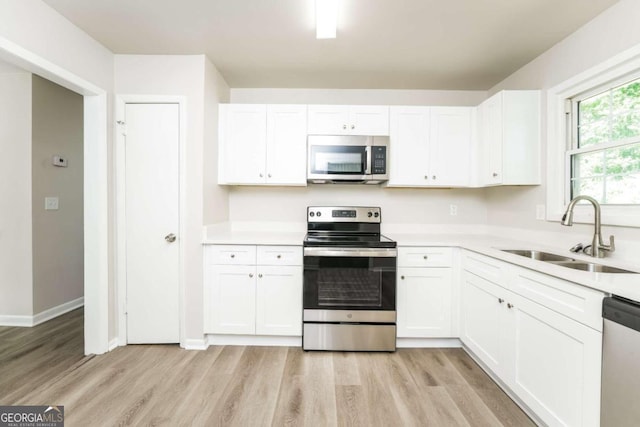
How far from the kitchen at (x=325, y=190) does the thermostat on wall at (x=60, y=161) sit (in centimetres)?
134

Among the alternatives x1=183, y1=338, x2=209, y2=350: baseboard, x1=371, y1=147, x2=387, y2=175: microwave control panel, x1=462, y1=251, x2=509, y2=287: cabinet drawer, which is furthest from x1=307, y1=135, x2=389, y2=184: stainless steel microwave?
x1=183, y1=338, x2=209, y2=350: baseboard

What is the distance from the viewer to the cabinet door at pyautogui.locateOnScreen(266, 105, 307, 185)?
2.73 meters

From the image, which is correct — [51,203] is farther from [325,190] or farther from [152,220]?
[325,190]

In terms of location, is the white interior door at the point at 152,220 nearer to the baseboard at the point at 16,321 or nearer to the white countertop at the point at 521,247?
the white countertop at the point at 521,247

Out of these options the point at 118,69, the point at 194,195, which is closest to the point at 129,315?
the point at 194,195

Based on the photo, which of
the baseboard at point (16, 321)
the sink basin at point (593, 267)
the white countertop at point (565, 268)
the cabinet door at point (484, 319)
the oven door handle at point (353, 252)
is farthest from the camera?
the baseboard at point (16, 321)

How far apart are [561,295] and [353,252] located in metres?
1.32

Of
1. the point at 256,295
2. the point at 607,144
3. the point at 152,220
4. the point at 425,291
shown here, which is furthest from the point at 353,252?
Result: the point at 607,144

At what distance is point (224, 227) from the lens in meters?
2.89

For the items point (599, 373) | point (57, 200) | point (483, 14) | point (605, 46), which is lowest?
point (599, 373)

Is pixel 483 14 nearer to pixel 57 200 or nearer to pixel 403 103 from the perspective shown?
pixel 403 103

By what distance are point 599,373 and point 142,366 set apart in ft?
8.91

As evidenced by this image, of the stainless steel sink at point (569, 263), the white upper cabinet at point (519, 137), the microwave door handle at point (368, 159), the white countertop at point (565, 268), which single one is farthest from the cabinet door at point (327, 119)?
the stainless steel sink at point (569, 263)

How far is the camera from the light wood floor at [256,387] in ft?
5.48
